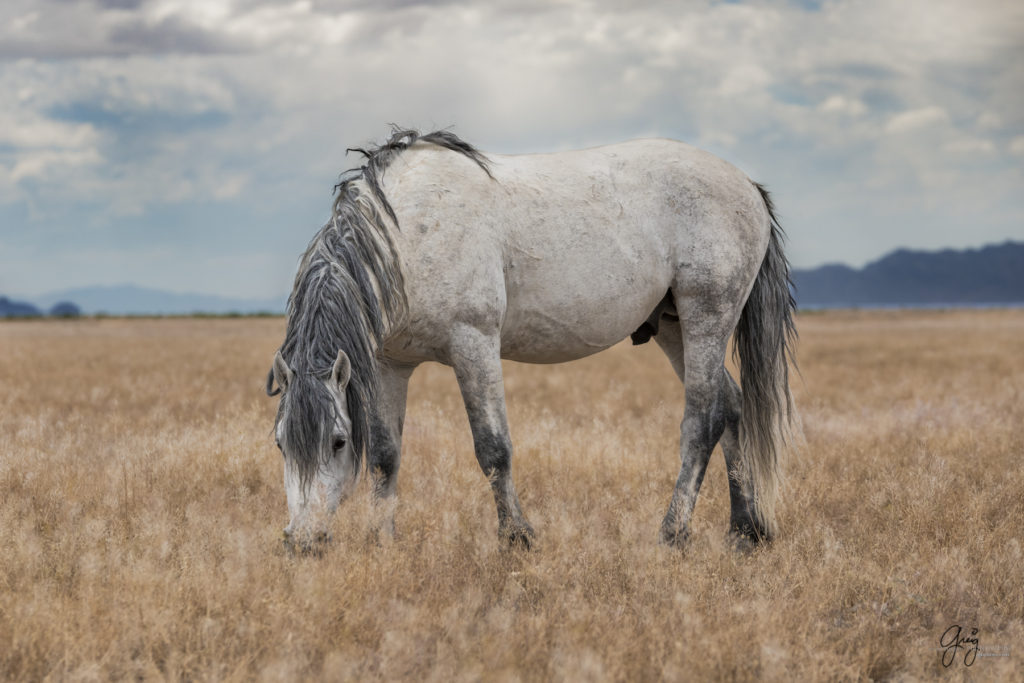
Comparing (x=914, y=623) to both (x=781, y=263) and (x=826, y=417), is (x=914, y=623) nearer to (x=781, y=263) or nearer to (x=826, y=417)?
(x=781, y=263)

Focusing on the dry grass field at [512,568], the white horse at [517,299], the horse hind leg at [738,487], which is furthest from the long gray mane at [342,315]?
the horse hind leg at [738,487]

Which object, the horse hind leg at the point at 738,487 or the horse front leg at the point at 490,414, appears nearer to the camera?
the horse front leg at the point at 490,414

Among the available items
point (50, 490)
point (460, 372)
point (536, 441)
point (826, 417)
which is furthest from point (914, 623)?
point (826, 417)

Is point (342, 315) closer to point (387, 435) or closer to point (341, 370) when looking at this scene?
point (341, 370)

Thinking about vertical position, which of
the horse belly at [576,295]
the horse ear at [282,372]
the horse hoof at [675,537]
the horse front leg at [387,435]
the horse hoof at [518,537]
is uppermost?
the horse belly at [576,295]

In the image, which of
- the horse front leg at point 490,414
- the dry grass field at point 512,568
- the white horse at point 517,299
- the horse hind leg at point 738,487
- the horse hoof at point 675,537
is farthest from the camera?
the horse hind leg at point 738,487

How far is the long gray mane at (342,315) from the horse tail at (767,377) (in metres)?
2.71

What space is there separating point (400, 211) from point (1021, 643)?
3795 millimetres

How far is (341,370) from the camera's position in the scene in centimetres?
411

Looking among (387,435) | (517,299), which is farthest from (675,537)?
(387,435)

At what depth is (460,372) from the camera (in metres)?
4.70

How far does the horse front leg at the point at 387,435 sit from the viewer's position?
197 inches

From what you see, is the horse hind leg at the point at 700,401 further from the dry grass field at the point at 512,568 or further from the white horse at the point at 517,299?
the dry grass field at the point at 512,568

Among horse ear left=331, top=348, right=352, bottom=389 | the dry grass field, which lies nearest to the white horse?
horse ear left=331, top=348, right=352, bottom=389
